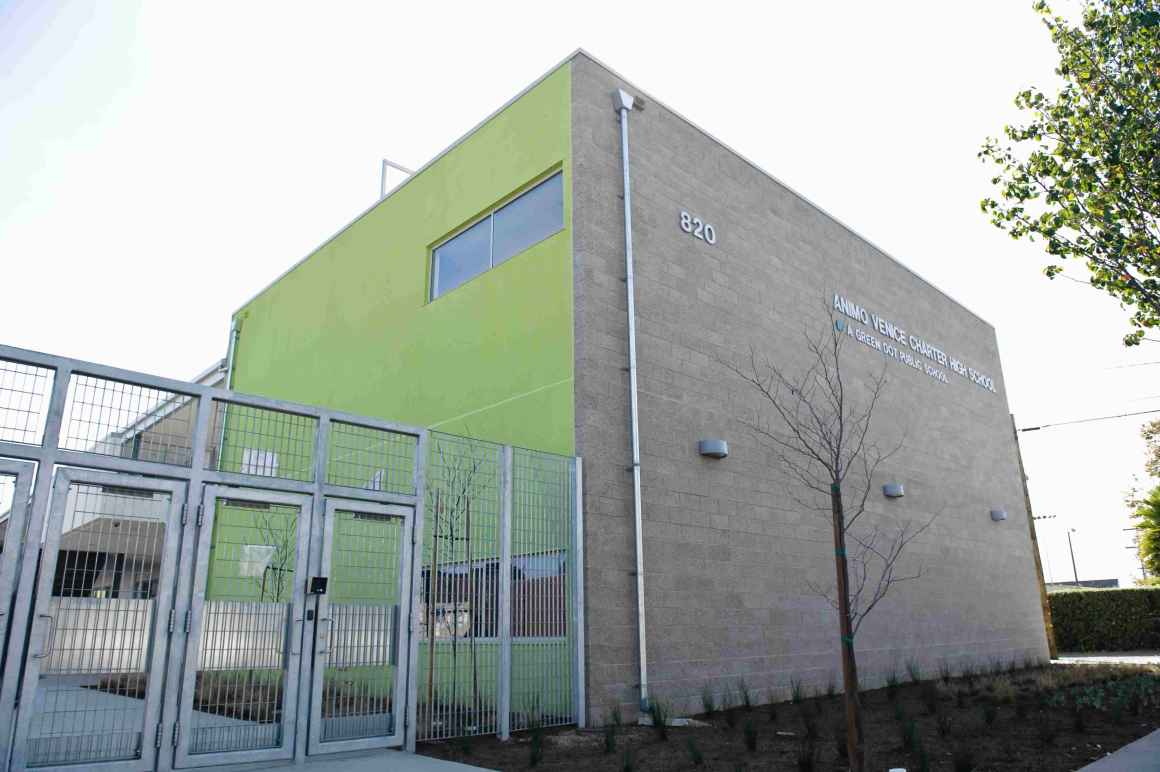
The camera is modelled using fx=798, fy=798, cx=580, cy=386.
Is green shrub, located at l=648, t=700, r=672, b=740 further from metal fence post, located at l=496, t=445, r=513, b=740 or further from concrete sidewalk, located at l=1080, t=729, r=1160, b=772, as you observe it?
concrete sidewalk, located at l=1080, t=729, r=1160, b=772

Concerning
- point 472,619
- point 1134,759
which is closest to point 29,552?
point 472,619

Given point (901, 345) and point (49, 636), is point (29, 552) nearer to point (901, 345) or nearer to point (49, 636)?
point (49, 636)

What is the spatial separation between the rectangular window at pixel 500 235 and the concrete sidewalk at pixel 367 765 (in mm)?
6216

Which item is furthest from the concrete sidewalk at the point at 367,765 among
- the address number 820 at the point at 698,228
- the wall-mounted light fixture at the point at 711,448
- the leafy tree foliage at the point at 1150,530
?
the leafy tree foliage at the point at 1150,530

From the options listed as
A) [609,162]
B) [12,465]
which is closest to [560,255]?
[609,162]

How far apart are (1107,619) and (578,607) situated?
19298 millimetres

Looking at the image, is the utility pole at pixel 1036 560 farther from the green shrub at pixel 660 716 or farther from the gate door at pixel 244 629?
the gate door at pixel 244 629

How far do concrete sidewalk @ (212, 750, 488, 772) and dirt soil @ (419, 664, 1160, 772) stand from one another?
12.4 inches

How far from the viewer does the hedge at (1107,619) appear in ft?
67.4

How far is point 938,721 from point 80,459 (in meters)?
8.20

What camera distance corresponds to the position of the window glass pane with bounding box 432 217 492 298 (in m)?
11.4

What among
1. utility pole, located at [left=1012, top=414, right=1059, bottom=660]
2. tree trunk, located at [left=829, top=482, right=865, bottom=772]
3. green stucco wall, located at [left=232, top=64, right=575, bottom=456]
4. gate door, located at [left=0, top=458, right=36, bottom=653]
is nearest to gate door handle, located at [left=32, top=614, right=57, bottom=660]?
gate door, located at [left=0, top=458, right=36, bottom=653]

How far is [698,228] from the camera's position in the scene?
36.9ft

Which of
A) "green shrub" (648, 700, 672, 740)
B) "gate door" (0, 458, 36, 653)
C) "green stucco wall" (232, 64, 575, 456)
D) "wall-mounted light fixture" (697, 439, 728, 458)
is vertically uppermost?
"green stucco wall" (232, 64, 575, 456)
